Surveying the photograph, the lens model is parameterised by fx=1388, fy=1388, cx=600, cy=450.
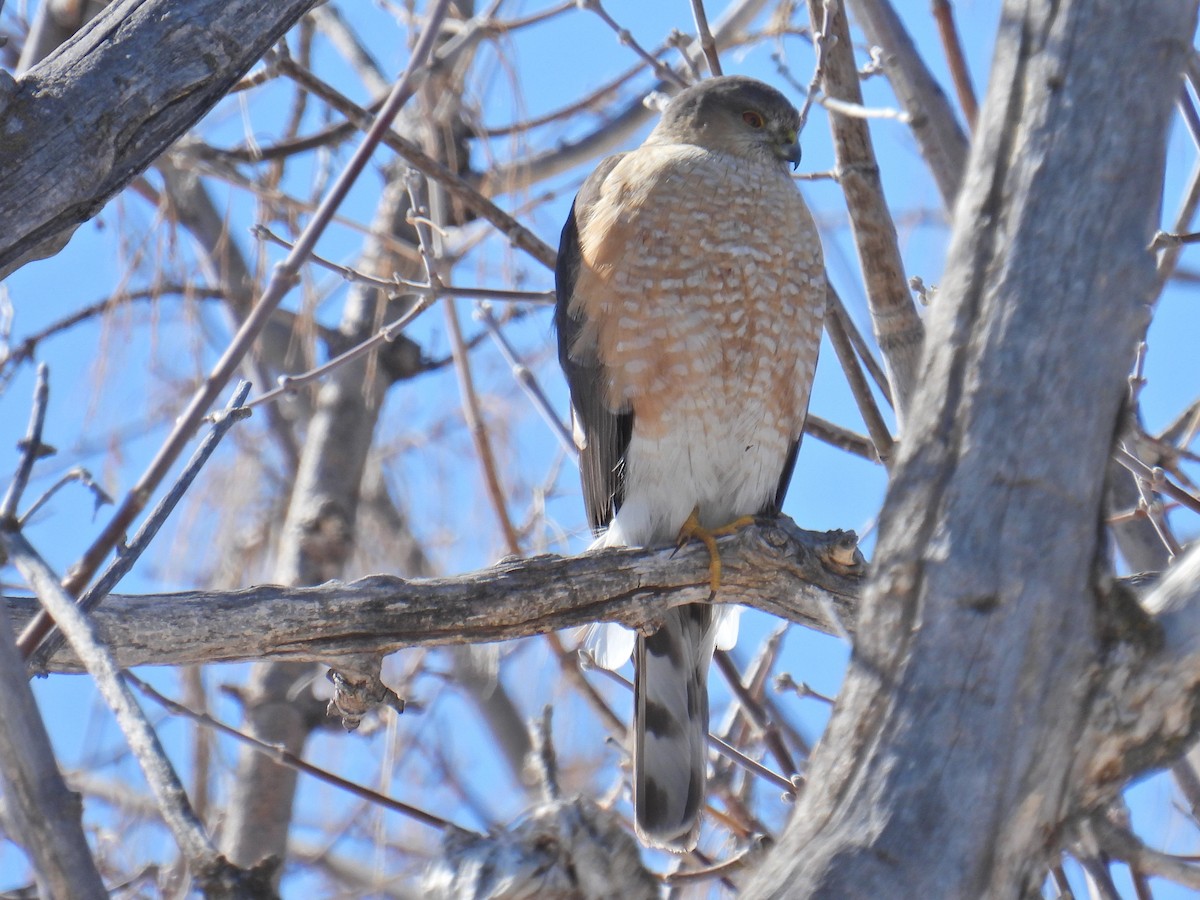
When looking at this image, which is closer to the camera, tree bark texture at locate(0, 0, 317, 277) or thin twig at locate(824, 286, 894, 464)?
tree bark texture at locate(0, 0, 317, 277)

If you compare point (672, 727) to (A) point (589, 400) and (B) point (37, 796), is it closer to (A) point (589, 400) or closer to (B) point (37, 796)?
(A) point (589, 400)

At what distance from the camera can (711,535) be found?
3.51m

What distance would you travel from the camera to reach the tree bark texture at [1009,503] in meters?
→ 1.55

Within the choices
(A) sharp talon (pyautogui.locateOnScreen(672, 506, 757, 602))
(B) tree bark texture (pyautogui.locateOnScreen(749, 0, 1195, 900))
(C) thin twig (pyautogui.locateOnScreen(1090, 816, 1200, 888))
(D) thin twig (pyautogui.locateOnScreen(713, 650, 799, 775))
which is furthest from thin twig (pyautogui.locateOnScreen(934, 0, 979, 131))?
(C) thin twig (pyautogui.locateOnScreen(1090, 816, 1200, 888))

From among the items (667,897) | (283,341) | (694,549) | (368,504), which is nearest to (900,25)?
(694,549)

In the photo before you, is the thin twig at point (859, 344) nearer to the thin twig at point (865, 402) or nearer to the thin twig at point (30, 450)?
the thin twig at point (865, 402)

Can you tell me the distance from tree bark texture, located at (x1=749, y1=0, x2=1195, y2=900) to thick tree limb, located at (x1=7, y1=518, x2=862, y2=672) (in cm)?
79

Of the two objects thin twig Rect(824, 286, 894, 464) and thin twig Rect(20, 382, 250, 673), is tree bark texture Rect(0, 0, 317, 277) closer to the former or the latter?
thin twig Rect(20, 382, 250, 673)

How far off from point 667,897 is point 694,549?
0.87 m

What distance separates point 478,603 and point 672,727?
1.06 metres

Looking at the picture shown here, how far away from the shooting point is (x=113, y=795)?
611 centimetres

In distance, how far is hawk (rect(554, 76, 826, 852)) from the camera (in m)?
3.74

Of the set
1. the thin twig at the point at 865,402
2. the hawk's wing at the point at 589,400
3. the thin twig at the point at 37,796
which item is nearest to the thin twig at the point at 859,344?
the thin twig at the point at 865,402

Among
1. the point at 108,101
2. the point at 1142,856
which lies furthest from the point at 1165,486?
the point at 108,101
